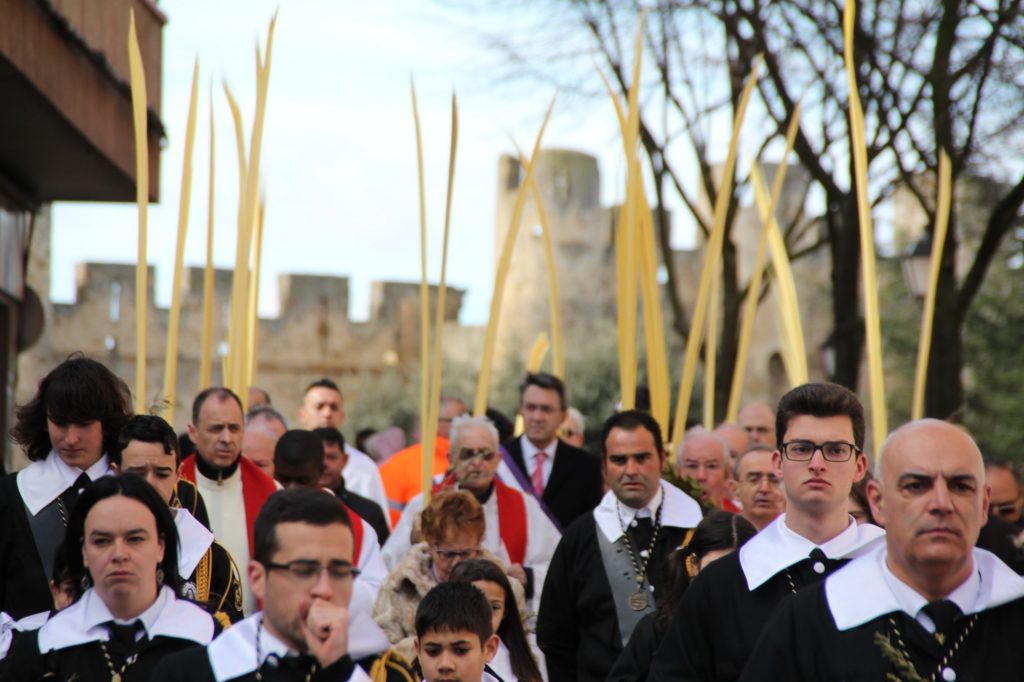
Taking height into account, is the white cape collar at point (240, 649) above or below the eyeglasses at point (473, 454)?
below

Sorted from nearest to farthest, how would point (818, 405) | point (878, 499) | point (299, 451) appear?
point (878, 499) → point (818, 405) → point (299, 451)

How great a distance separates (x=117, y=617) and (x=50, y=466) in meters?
1.40

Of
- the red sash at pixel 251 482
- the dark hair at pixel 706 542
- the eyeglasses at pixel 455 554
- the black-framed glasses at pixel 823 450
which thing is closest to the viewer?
the black-framed glasses at pixel 823 450

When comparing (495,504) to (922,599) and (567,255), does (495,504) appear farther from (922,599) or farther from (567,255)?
(567,255)

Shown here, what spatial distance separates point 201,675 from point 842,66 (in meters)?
12.2

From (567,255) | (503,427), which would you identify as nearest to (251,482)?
(503,427)

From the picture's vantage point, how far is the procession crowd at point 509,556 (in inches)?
148

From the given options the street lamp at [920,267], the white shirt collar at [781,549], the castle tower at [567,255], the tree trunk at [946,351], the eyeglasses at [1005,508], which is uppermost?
the castle tower at [567,255]

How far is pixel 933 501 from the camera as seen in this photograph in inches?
147

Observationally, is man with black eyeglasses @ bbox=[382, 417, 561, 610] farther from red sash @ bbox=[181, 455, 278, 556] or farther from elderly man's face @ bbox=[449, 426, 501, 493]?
red sash @ bbox=[181, 455, 278, 556]

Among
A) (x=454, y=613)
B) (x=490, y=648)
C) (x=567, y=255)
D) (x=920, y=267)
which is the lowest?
(x=490, y=648)

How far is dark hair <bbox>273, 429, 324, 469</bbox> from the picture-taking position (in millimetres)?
7668

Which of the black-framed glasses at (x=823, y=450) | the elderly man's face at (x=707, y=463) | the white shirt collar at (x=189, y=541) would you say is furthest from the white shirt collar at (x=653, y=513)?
the white shirt collar at (x=189, y=541)

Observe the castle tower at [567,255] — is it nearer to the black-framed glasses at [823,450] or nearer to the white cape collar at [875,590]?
the black-framed glasses at [823,450]
